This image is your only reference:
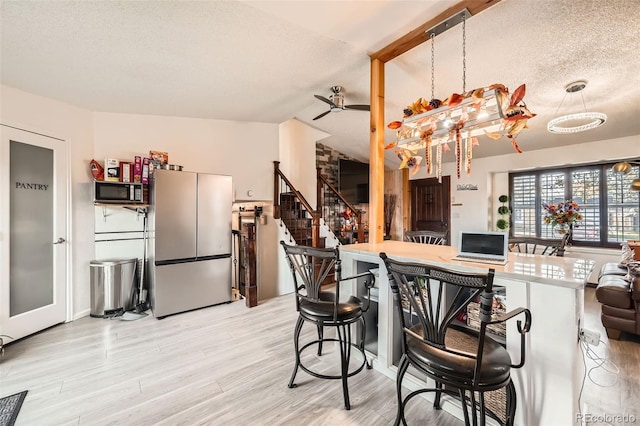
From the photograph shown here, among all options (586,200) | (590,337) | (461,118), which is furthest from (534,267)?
(586,200)

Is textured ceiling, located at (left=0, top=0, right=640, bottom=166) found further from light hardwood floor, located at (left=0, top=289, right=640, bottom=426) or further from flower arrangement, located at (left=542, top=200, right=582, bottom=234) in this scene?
light hardwood floor, located at (left=0, top=289, right=640, bottom=426)

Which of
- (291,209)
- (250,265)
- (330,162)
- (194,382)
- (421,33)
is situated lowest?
(194,382)

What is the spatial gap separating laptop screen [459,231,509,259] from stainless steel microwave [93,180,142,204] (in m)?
3.64

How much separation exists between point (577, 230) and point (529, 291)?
17.4ft

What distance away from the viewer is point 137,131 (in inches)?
142

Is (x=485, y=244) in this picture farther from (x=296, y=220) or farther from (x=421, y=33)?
(x=296, y=220)

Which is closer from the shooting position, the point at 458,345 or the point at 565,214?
the point at 458,345

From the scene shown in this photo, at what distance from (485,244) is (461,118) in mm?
843

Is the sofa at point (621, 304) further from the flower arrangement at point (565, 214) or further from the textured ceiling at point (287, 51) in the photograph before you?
the textured ceiling at point (287, 51)

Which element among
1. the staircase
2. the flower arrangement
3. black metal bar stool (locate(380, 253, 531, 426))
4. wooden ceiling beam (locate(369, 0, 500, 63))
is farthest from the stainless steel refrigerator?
the flower arrangement

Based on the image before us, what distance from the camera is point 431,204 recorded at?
669 centimetres

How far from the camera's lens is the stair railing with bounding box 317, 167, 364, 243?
6.05 metres

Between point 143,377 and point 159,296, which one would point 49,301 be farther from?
point 143,377

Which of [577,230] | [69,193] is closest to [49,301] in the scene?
[69,193]
